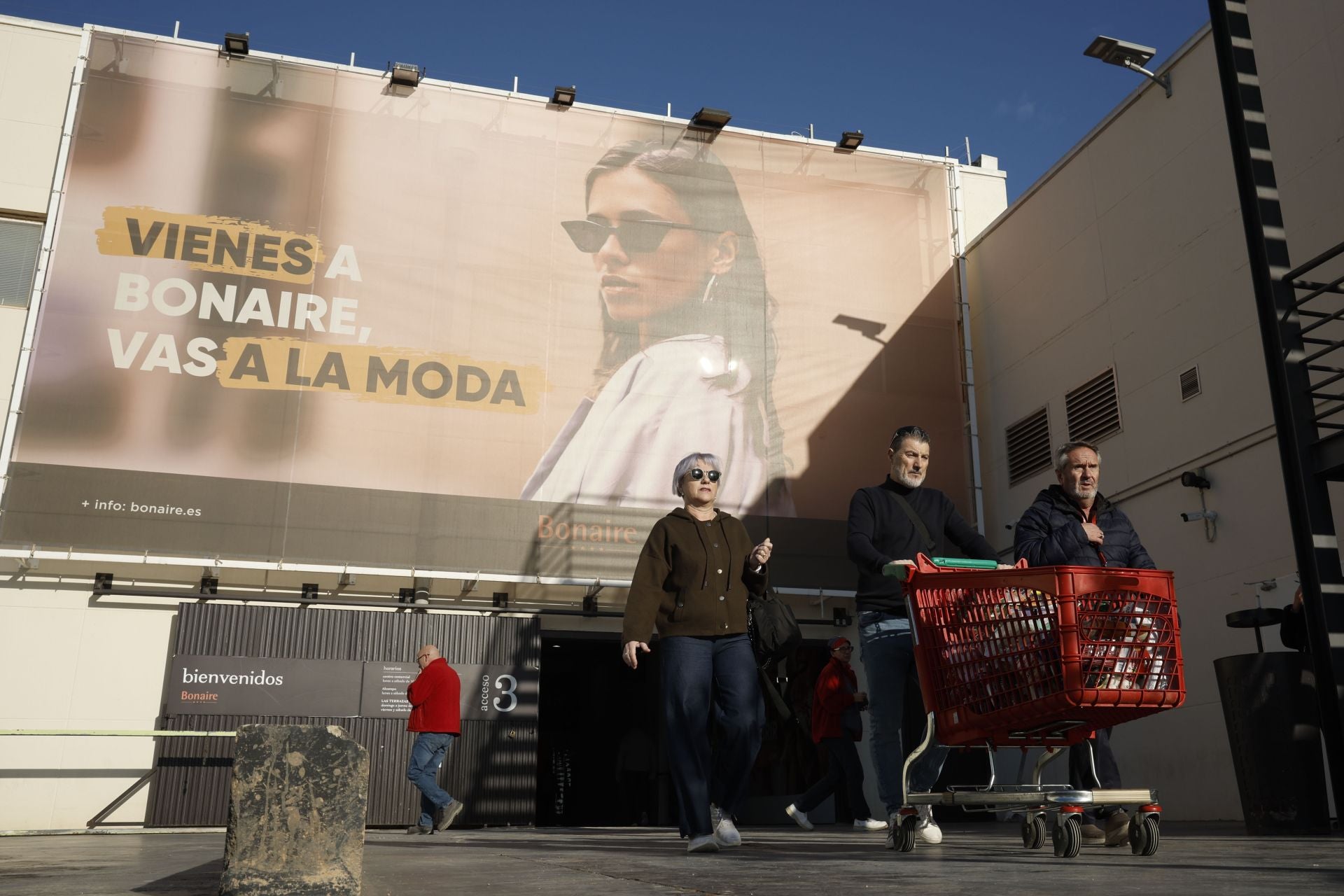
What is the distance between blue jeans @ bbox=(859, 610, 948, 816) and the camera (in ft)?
15.7

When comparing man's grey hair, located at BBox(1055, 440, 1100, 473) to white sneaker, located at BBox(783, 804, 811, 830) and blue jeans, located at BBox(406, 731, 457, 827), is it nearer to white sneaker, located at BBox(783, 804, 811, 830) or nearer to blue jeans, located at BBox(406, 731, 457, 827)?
white sneaker, located at BBox(783, 804, 811, 830)

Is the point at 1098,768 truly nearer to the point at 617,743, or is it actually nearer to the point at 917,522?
the point at 917,522

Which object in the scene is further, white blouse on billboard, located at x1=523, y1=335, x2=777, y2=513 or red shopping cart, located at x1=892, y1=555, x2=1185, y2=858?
white blouse on billboard, located at x1=523, y1=335, x2=777, y2=513

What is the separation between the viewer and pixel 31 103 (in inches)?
496

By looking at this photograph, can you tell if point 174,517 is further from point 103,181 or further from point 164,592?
point 103,181

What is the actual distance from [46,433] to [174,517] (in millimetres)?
1510

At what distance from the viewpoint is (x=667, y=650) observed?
474 centimetres

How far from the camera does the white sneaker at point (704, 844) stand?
4.31 m

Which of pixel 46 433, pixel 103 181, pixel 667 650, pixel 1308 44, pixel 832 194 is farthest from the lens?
pixel 832 194

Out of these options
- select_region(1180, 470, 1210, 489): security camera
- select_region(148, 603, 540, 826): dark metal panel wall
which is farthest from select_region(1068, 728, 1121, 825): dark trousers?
select_region(148, 603, 540, 826): dark metal panel wall

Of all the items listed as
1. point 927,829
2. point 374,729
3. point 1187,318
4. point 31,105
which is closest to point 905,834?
point 927,829

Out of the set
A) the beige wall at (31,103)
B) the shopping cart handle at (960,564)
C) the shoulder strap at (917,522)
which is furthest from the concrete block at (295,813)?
the beige wall at (31,103)

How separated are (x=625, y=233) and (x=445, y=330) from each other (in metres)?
2.55

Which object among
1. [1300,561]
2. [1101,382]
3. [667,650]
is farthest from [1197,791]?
[667,650]
